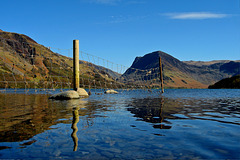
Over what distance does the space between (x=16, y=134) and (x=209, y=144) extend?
6744mm

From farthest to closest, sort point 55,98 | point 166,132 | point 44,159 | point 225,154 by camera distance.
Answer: point 55,98, point 166,132, point 225,154, point 44,159

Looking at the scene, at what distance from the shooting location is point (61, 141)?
6168 millimetres

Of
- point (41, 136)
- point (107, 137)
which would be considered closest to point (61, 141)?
point (41, 136)

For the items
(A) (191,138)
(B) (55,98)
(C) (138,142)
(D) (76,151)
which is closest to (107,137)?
(C) (138,142)

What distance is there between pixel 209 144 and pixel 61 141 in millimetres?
4755

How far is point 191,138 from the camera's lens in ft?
22.1

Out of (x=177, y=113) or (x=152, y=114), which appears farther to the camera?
(x=177, y=113)

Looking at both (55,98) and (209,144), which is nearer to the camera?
(209,144)

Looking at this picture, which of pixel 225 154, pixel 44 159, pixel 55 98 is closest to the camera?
pixel 44 159

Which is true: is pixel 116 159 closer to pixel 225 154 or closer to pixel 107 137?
pixel 107 137

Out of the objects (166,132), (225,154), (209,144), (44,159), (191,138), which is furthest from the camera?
(166,132)

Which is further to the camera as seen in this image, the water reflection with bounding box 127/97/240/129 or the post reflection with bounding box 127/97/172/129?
the water reflection with bounding box 127/97/240/129

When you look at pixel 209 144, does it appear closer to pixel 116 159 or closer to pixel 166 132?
pixel 166 132

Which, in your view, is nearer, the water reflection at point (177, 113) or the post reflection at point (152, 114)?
the post reflection at point (152, 114)
